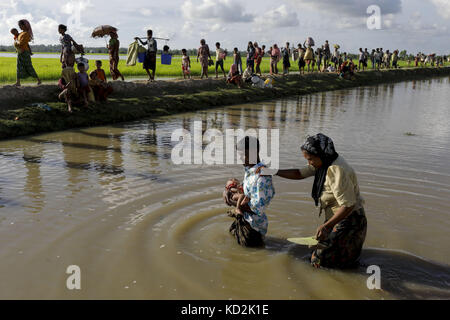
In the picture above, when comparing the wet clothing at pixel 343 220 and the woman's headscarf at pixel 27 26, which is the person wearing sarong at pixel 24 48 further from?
the wet clothing at pixel 343 220

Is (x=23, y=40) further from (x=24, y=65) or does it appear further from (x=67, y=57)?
(x=67, y=57)

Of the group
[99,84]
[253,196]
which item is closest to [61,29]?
[99,84]

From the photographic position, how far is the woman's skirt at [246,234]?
4.14 m

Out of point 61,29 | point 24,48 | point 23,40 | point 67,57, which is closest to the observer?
point 23,40

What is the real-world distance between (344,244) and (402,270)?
2.36 feet

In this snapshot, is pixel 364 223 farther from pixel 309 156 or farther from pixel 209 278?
pixel 209 278

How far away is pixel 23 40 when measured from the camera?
10461 millimetres

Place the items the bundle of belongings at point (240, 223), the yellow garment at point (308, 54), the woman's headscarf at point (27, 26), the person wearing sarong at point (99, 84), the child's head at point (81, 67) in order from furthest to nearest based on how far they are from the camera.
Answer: the yellow garment at point (308, 54) → the person wearing sarong at point (99, 84) → the child's head at point (81, 67) → the woman's headscarf at point (27, 26) → the bundle of belongings at point (240, 223)

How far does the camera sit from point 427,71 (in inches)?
1652

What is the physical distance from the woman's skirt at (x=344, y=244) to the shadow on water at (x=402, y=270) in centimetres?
10

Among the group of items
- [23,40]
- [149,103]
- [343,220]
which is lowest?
[343,220]

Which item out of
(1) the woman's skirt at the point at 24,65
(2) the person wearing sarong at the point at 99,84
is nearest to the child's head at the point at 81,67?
(2) the person wearing sarong at the point at 99,84
